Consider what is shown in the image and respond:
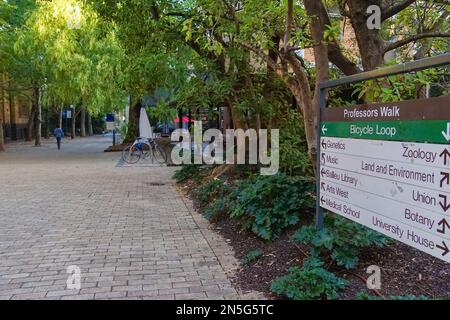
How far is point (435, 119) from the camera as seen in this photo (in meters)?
3.23

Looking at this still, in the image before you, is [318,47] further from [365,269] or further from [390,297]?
[390,297]

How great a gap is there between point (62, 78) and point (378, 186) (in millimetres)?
Result: 20403

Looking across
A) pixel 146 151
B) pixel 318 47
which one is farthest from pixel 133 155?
pixel 318 47

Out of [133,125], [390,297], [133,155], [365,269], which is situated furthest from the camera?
[133,125]

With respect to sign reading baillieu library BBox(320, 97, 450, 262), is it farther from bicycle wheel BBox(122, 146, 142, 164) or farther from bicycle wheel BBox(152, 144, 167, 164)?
bicycle wheel BBox(122, 146, 142, 164)

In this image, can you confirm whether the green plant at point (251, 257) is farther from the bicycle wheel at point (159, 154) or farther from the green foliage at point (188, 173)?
the bicycle wheel at point (159, 154)

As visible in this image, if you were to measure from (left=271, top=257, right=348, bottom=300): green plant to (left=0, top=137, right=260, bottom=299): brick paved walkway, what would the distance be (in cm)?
48

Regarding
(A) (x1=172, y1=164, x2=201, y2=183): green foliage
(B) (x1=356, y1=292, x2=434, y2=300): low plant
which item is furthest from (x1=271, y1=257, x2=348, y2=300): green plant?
(A) (x1=172, y1=164, x2=201, y2=183): green foliage

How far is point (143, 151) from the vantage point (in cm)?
2086

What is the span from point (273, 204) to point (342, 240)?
174 centimetres

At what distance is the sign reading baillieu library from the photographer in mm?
3204

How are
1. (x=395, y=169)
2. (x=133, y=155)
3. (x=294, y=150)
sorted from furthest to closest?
(x=133, y=155) < (x=294, y=150) < (x=395, y=169)
